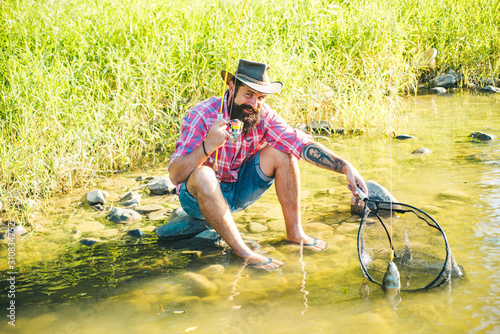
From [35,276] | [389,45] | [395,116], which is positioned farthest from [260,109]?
[389,45]

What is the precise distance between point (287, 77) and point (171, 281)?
144 inches

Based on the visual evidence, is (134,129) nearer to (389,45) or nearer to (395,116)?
(395,116)

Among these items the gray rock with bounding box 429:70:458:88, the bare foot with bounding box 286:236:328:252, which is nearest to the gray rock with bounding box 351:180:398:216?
the bare foot with bounding box 286:236:328:252

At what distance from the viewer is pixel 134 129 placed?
582cm

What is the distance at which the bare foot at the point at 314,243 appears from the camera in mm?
3660

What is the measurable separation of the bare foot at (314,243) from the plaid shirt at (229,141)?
24.8 inches

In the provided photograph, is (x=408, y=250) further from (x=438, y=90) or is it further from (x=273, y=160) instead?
(x=438, y=90)

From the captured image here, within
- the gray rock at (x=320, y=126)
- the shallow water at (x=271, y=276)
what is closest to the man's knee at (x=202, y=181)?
the shallow water at (x=271, y=276)

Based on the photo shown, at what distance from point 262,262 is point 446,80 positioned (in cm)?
729

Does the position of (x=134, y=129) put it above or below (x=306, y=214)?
above

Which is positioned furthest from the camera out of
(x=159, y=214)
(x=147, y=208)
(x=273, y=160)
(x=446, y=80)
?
(x=446, y=80)

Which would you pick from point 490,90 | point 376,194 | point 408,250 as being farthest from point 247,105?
point 490,90

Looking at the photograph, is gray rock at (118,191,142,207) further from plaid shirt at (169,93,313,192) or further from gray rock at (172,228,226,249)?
plaid shirt at (169,93,313,192)

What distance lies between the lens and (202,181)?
10.9 ft
